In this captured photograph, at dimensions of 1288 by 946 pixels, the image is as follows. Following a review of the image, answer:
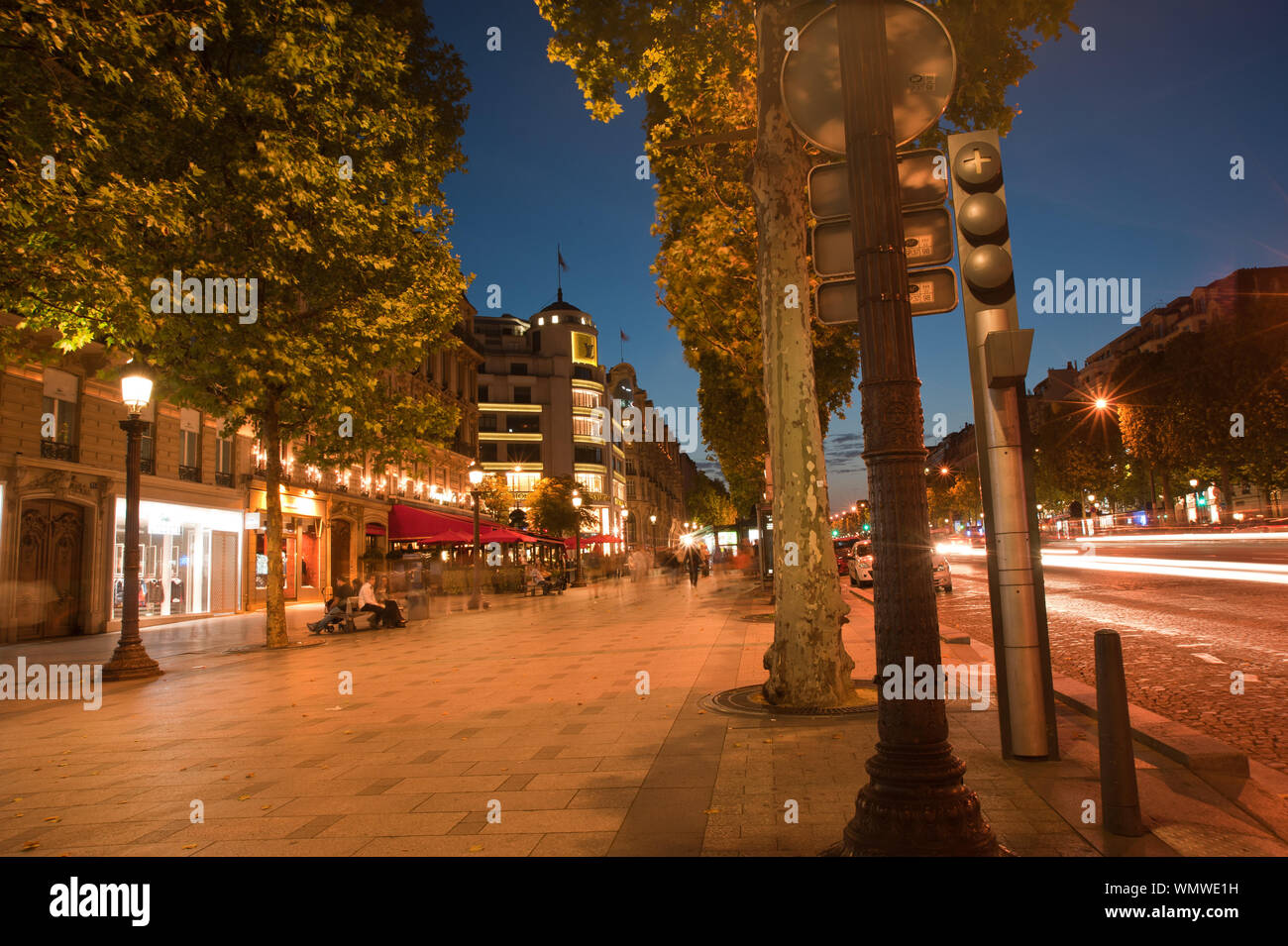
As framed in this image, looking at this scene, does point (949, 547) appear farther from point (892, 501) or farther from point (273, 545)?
point (892, 501)

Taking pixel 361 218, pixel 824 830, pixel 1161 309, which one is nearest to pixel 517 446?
pixel 361 218

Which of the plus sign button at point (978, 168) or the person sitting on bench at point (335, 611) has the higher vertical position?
the plus sign button at point (978, 168)

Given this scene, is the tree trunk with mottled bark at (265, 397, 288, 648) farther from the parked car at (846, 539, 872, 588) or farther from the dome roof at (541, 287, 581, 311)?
the dome roof at (541, 287, 581, 311)

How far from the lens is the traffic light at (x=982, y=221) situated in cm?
514

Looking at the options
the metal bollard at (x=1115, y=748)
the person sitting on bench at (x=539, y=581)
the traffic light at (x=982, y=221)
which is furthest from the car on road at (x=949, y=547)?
the metal bollard at (x=1115, y=748)

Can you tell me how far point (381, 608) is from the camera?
1917cm

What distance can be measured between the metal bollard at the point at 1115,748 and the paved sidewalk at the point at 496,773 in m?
0.12

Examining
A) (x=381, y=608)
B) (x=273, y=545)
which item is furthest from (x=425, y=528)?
(x=273, y=545)

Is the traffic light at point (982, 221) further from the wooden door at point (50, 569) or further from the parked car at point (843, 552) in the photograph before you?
the parked car at point (843, 552)

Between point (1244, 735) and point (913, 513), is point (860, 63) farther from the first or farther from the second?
point (1244, 735)

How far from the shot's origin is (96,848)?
430 cm

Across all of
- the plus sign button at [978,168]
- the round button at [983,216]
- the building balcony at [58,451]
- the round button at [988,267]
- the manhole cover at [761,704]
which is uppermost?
the building balcony at [58,451]

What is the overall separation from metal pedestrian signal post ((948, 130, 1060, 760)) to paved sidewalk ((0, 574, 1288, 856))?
39cm

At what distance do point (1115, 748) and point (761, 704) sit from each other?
396cm
